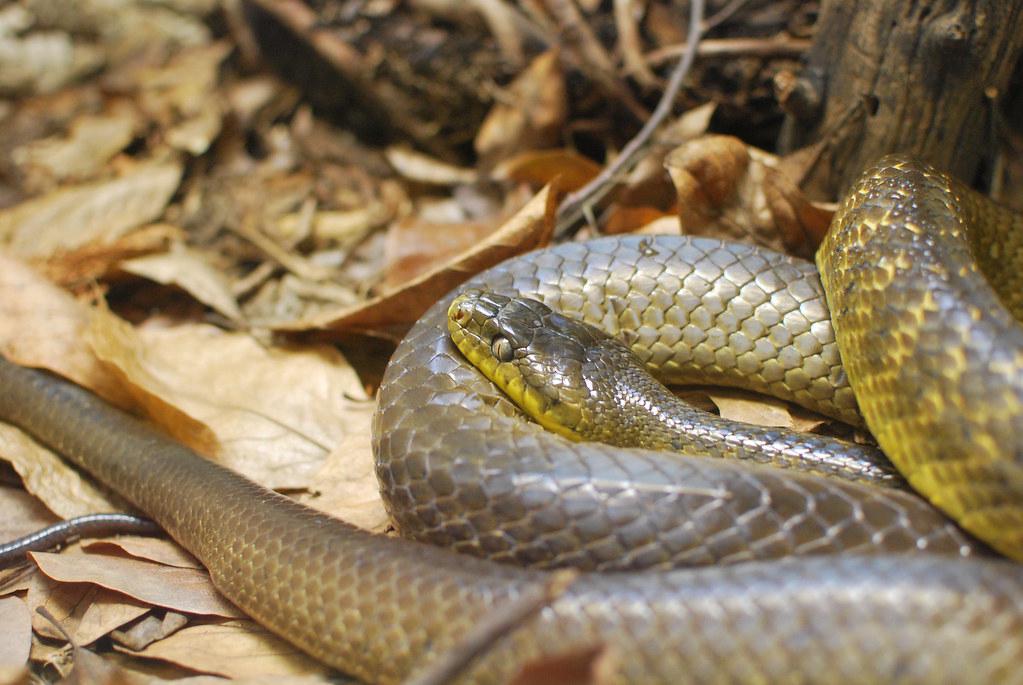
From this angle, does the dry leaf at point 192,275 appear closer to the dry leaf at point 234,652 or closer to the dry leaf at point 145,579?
the dry leaf at point 145,579

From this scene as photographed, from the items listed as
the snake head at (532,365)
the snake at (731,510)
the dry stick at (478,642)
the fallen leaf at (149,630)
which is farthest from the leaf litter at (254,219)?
the dry stick at (478,642)

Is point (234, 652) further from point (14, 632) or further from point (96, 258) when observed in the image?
point (96, 258)

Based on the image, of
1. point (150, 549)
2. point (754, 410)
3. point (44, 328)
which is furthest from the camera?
point (44, 328)

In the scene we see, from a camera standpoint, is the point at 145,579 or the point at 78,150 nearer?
the point at 145,579

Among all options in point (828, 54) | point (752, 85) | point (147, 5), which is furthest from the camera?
point (147, 5)

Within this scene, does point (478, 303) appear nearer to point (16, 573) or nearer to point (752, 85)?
point (16, 573)

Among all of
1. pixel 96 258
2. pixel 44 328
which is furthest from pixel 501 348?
pixel 96 258

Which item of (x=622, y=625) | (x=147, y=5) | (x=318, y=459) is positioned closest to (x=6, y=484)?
(x=318, y=459)
